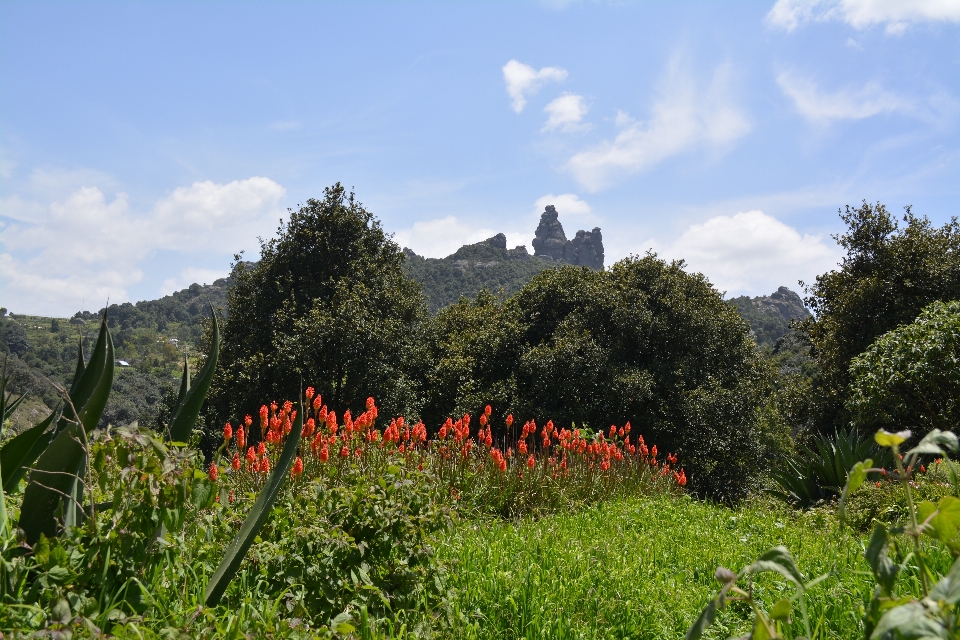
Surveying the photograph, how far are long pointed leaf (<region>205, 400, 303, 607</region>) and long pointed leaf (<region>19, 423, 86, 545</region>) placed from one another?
26.0 inches

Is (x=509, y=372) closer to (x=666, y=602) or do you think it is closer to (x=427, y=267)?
(x=666, y=602)

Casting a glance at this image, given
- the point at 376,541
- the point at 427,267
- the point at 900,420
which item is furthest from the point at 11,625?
the point at 427,267

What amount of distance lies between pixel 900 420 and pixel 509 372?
341 inches

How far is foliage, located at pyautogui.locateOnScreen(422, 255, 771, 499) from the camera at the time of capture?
1384cm

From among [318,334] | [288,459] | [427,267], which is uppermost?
[427,267]

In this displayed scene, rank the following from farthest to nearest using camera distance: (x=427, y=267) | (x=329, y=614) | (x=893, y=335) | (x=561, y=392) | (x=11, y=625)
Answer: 1. (x=427, y=267)
2. (x=561, y=392)
3. (x=893, y=335)
4. (x=329, y=614)
5. (x=11, y=625)

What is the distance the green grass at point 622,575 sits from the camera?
3.01 metres

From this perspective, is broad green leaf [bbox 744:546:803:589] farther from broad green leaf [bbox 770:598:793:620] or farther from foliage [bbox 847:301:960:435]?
foliage [bbox 847:301:960:435]

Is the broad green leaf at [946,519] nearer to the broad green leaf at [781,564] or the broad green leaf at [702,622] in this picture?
the broad green leaf at [781,564]

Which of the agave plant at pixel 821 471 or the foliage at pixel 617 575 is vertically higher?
the foliage at pixel 617 575

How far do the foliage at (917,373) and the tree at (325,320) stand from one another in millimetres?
10237

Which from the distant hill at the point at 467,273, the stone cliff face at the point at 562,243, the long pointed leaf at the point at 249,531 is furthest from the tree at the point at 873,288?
the stone cliff face at the point at 562,243

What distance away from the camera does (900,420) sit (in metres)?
11.4

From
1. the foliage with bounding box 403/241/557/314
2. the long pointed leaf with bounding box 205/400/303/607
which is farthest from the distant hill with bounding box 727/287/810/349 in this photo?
the long pointed leaf with bounding box 205/400/303/607
